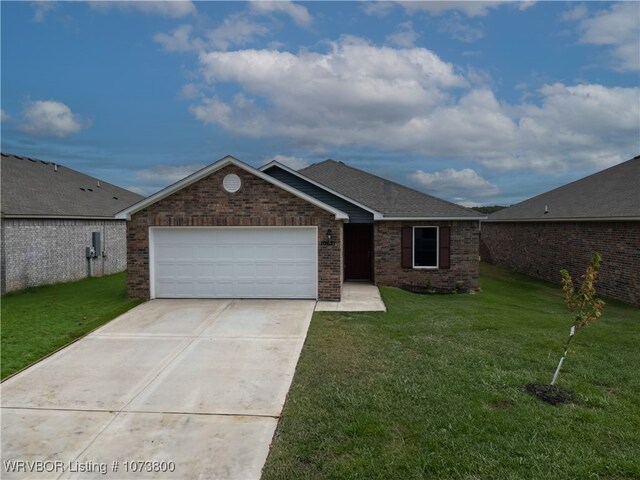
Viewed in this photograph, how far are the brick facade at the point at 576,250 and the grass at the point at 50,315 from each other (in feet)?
49.5

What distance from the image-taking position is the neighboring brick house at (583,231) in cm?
1464

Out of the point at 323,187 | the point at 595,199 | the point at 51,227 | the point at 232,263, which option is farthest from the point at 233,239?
the point at 595,199

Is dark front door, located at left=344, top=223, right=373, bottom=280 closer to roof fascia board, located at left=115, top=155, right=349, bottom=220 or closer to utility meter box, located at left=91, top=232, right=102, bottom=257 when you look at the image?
roof fascia board, located at left=115, top=155, right=349, bottom=220

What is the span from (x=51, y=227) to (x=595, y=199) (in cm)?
2061

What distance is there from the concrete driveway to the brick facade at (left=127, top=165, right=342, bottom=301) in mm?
2760

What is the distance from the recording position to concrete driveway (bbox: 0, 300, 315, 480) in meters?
4.59

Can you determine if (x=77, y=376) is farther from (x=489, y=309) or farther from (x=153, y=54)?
(x=153, y=54)

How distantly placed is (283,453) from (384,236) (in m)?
11.5

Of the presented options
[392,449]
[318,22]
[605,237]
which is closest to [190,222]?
[318,22]

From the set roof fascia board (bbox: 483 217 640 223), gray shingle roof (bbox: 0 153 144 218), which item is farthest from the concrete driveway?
roof fascia board (bbox: 483 217 640 223)

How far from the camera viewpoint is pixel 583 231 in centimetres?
1700

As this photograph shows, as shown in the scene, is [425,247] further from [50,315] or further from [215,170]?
[50,315]

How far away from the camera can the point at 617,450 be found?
4.59m

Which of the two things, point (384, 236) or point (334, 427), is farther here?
point (384, 236)
